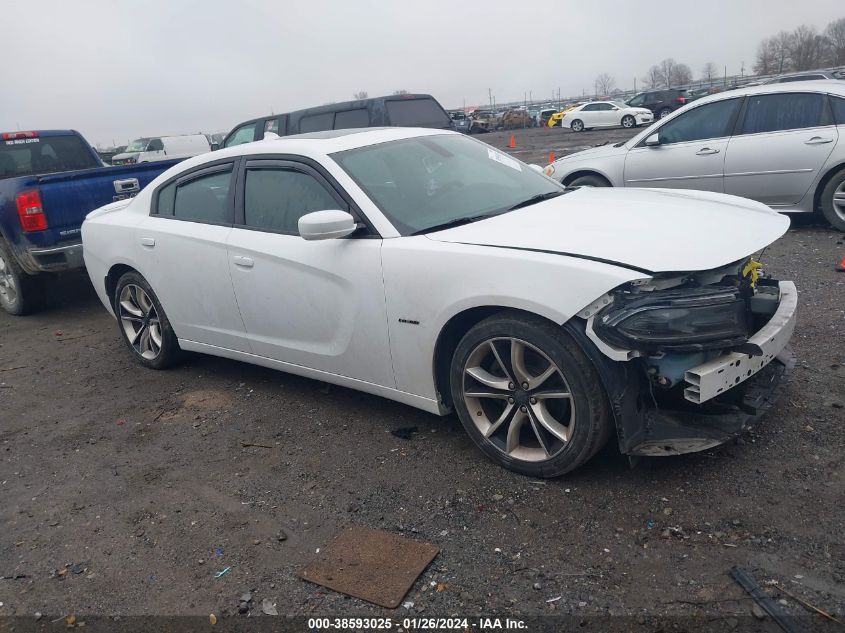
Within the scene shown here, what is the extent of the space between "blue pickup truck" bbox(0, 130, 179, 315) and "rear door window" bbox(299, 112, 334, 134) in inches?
146

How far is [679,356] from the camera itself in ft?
9.53

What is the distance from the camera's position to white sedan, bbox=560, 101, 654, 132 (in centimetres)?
3356

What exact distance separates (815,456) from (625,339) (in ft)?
3.85

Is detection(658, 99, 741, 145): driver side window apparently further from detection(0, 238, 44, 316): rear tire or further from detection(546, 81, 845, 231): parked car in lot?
detection(0, 238, 44, 316): rear tire

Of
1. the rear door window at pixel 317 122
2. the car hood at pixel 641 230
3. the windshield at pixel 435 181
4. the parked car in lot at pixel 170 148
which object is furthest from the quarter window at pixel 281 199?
the parked car in lot at pixel 170 148

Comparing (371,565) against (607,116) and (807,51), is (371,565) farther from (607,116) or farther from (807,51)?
(807,51)

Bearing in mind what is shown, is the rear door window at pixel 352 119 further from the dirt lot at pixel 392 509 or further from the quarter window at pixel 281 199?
the dirt lot at pixel 392 509

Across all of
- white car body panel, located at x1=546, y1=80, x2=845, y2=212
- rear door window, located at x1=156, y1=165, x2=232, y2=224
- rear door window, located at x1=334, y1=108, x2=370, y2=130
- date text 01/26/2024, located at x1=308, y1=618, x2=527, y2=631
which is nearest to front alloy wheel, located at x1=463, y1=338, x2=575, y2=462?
date text 01/26/2024, located at x1=308, y1=618, x2=527, y2=631

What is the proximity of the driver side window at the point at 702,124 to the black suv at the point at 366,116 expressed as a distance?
4.14 metres

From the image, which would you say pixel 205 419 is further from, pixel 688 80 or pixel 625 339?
pixel 688 80

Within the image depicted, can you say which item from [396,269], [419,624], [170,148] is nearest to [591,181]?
[396,269]

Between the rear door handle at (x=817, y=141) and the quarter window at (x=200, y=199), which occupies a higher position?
the quarter window at (x=200, y=199)

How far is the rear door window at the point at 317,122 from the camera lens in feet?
36.1

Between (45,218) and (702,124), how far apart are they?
23.4ft
